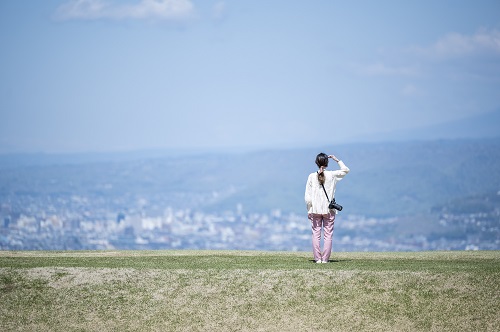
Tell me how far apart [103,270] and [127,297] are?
218 centimetres

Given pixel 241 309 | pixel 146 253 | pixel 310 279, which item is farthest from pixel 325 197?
pixel 146 253

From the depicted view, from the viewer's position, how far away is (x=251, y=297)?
24.1 metres

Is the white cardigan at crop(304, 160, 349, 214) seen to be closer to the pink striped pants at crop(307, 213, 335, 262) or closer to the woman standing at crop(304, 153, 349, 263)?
the woman standing at crop(304, 153, 349, 263)

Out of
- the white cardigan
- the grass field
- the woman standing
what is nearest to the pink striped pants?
the woman standing

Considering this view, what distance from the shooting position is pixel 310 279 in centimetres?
2489

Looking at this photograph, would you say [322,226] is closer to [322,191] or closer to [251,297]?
[322,191]

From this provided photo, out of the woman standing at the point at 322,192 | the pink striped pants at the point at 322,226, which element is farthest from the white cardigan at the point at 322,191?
the pink striped pants at the point at 322,226

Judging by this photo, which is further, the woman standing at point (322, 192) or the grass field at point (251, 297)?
the woman standing at point (322, 192)

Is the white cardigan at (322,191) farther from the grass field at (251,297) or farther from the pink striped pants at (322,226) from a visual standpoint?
the grass field at (251,297)

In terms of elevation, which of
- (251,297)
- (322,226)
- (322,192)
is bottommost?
(251,297)

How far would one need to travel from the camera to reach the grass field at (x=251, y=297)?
74.9 feet

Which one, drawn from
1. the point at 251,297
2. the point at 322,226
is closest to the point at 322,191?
the point at 322,226

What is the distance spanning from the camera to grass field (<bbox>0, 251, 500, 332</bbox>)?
22844 mm

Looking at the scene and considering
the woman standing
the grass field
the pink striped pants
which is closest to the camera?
the grass field
